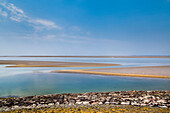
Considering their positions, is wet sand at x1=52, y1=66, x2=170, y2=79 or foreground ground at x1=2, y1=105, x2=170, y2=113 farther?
wet sand at x1=52, y1=66, x2=170, y2=79

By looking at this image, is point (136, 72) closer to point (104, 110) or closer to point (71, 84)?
point (71, 84)

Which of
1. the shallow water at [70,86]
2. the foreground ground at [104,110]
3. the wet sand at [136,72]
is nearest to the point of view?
the foreground ground at [104,110]

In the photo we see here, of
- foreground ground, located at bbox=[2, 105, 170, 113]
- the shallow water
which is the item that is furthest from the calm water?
foreground ground, located at bbox=[2, 105, 170, 113]

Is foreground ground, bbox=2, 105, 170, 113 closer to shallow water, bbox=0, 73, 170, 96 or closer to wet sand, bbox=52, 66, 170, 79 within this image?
shallow water, bbox=0, 73, 170, 96

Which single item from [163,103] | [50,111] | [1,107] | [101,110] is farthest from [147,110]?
[1,107]

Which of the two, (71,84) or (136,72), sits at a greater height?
(136,72)

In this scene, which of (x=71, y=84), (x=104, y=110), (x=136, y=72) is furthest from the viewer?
(x=136, y=72)

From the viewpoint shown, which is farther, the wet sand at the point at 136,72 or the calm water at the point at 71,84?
the wet sand at the point at 136,72

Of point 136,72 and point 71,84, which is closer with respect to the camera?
point 71,84

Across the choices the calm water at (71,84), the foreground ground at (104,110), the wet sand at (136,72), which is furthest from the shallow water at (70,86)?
the foreground ground at (104,110)

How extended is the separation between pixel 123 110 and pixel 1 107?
5.63 metres

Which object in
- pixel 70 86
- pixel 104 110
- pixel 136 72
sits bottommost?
pixel 70 86

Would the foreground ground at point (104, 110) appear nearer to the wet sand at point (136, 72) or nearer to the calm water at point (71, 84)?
the calm water at point (71, 84)

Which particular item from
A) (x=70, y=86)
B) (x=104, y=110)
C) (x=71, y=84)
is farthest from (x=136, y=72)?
(x=104, y=110)
